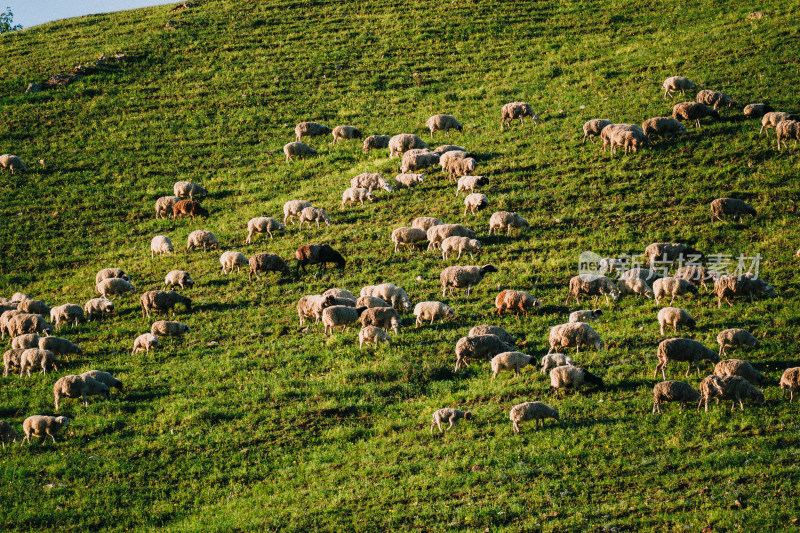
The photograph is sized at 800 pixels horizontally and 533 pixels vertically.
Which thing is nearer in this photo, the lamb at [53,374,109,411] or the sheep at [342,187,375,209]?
the lamb at [53,374,109,411]

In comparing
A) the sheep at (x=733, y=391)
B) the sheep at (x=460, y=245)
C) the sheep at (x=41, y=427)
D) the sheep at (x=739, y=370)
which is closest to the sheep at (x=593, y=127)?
the sheep at (x=460, y=245)

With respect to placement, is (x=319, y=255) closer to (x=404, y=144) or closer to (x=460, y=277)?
(x=460, y=277)

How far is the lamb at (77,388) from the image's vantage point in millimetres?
19797

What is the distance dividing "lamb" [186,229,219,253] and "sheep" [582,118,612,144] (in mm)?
18364

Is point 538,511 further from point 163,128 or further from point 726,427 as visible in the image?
point 163,128

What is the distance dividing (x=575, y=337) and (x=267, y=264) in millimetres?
12806

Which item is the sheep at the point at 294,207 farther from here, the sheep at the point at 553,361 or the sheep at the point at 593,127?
the sheep at the point at 553,361

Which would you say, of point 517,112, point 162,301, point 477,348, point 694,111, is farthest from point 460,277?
point 694,111

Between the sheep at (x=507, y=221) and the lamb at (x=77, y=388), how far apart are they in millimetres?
15720

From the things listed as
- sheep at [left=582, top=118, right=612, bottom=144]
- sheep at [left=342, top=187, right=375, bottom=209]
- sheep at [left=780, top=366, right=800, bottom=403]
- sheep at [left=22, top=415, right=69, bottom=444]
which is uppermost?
sheep at [left=582, top=118, right=612, bottom=144]

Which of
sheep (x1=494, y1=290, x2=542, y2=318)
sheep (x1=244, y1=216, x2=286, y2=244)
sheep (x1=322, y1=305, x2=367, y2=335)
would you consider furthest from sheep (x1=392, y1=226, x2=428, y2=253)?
sheep (x1=494, y1=290, x2=542, y2=318)

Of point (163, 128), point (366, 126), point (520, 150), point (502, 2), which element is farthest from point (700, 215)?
point (502, 2)

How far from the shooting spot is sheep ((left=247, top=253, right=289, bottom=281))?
27.7 metres

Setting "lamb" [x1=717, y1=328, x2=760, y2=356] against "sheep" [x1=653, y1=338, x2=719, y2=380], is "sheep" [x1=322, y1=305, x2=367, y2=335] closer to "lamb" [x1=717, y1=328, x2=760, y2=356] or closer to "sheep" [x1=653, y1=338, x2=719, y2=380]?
"sheep" [x1=653, y1=338, x2=719, y2=380]
